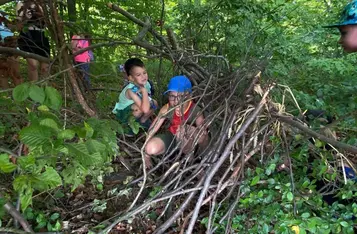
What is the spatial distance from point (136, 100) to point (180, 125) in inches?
31.5

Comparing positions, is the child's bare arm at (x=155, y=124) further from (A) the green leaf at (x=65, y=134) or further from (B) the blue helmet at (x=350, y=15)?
(B) the blue helmet at (x=350, y=15)

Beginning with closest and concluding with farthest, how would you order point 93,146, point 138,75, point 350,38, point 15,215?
1. point 93,146
2. point 15,215
3. point 350,38
4. point 138,75

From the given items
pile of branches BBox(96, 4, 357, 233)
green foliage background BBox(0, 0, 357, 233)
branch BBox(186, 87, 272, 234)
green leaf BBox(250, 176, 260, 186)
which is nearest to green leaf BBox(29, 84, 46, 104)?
green foliage background BBox(0, 0, 357, 233)

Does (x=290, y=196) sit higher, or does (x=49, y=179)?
(x=49, y=179)

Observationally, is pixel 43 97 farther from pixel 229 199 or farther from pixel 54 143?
pixel 229 199

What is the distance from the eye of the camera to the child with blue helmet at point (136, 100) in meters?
3.17

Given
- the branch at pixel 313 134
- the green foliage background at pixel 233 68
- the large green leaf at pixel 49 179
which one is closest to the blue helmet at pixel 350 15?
the green foliage background at pixel 233 68

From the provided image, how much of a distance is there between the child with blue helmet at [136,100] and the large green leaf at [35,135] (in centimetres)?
182

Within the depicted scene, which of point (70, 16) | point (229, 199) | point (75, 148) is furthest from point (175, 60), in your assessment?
point (75, 148)

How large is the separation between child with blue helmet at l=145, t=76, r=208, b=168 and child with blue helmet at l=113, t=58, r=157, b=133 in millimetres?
236

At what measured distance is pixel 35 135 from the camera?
1.24 meters

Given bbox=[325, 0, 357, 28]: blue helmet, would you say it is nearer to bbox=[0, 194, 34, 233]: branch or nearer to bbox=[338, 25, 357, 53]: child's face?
bbox=[338, 25, 357, 53]: child's face

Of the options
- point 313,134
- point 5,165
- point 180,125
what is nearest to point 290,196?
point 313,134

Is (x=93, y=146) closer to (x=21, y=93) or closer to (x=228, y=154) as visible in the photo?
(x=21, y=93)
